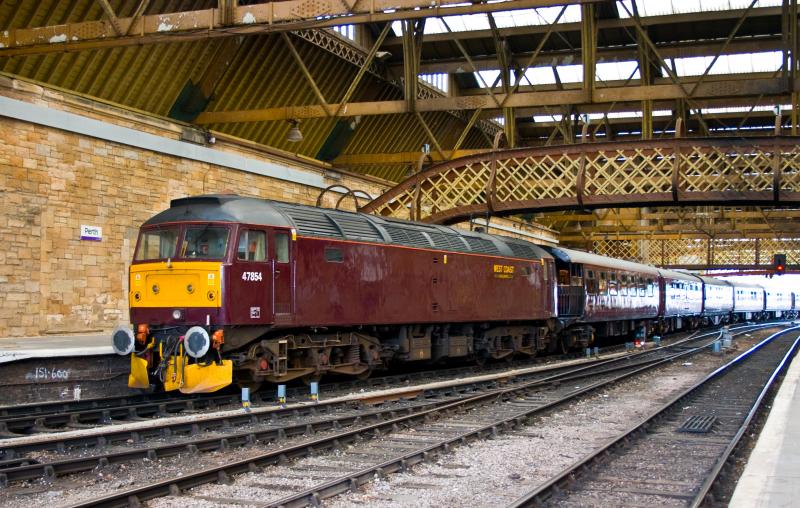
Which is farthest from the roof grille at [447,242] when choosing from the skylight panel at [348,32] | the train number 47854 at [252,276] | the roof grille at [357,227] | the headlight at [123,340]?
the skylight panel at [348,32]

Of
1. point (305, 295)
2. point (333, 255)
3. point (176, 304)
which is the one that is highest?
point (333, 255)

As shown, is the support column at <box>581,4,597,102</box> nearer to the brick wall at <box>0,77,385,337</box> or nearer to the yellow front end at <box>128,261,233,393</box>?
the yellow front end at <box>128,261,233,393</box>

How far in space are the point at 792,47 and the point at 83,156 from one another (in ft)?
55.1

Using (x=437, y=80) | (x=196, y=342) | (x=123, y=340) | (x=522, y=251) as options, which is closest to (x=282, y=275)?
(x=196, y=342)

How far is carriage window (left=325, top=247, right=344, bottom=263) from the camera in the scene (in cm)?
1475

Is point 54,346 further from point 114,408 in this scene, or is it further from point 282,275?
point 282,275

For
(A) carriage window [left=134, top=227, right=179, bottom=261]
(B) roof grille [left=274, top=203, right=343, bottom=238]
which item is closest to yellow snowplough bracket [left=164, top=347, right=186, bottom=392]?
(A) carriage window [left=134, top=227, right=179, bottom=261]

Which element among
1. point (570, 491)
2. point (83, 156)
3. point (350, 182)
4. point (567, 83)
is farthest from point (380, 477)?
point (567, 83)

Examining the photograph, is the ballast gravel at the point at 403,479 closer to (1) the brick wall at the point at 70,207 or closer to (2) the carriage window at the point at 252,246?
(2) the carriage window at the point at 252,246

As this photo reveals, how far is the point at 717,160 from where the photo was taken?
840 inches

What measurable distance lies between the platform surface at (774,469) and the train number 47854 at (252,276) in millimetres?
7730

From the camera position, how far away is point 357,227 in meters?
15.8

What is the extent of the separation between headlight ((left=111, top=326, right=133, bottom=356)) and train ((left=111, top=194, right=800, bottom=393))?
0.06ft

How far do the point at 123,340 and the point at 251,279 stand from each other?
7.41 feet
